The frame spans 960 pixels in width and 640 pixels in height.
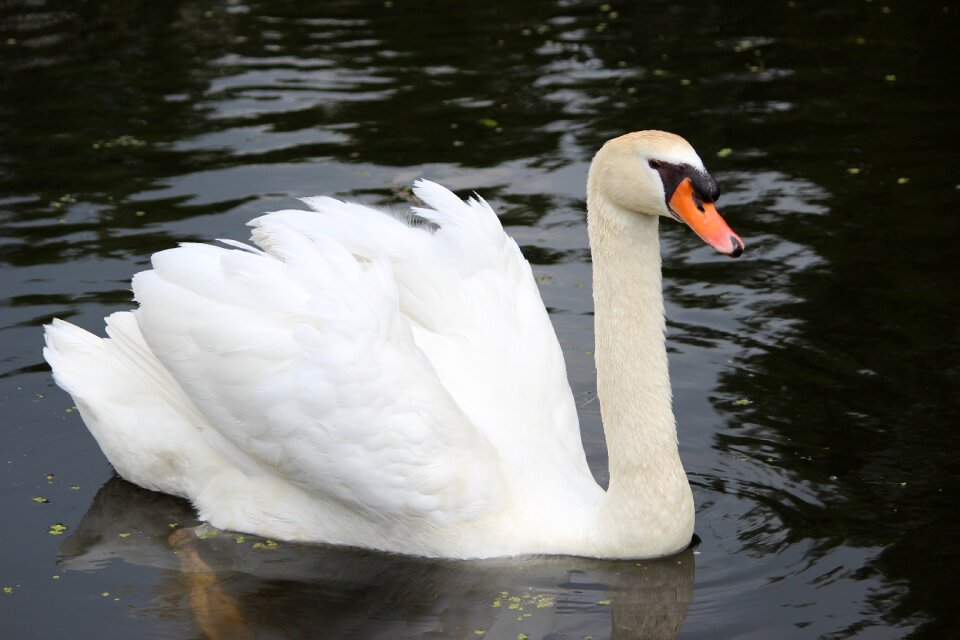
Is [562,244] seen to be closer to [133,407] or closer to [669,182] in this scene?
[133,407]

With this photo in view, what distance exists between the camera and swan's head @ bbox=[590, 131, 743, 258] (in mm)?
5805

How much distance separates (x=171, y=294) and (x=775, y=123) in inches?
290

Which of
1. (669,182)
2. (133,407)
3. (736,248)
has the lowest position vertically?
(133,407)

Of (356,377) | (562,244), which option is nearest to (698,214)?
(356,377)

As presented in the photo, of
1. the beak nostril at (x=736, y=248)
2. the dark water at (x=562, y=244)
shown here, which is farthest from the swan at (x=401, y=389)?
the dark water at (x=562, y=244)

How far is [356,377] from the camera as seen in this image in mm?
6203

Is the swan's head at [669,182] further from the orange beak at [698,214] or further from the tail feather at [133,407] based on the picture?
the tail feather at [133,407]

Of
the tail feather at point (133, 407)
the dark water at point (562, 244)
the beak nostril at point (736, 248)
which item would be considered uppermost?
the beak nostril at point (736, 248)

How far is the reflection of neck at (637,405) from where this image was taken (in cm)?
625

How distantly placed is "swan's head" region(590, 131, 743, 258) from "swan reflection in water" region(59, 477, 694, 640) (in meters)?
1.55

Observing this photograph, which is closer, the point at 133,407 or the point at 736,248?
the point at 736,248

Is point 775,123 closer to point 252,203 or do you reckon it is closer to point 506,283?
Result: point 252,203

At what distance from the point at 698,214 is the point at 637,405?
976 millimetres

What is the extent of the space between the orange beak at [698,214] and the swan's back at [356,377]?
4.37 feet
